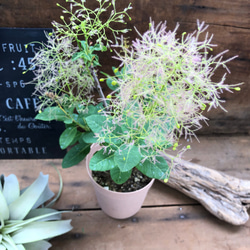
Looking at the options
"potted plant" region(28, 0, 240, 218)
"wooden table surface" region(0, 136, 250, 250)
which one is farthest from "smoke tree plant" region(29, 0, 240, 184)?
"wooden table surface" region(0, 136, 250, 250)

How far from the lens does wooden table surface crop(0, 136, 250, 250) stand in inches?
20.0

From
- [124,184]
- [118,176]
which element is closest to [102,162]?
[118,176]

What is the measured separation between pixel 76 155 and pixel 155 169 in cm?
16

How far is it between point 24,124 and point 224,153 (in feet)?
1.72

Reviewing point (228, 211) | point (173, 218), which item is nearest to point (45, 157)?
point (173, 218)

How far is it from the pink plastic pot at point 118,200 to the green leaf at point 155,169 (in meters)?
0.07

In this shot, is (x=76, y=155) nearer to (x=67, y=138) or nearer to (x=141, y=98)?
(x=67, y=138)

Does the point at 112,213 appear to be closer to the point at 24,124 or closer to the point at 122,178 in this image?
the point at 122,178

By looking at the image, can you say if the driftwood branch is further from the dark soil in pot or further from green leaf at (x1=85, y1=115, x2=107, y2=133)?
green leaf at (x1=85, y1=115, x2=107, y2=133)

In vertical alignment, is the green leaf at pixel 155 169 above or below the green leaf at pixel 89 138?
below

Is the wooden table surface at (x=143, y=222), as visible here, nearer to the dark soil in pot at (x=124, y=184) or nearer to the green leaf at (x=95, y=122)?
the dark soil in pot at (x=124, y=184)

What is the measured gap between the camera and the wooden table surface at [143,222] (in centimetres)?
51

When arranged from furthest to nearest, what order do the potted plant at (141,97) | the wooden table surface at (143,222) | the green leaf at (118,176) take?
the wooden table surface at (143,222) < the green leaf at (118,176) < the potted plant at (141,97)

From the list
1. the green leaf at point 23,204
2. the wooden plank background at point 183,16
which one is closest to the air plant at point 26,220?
the green leaf at point 23,204
